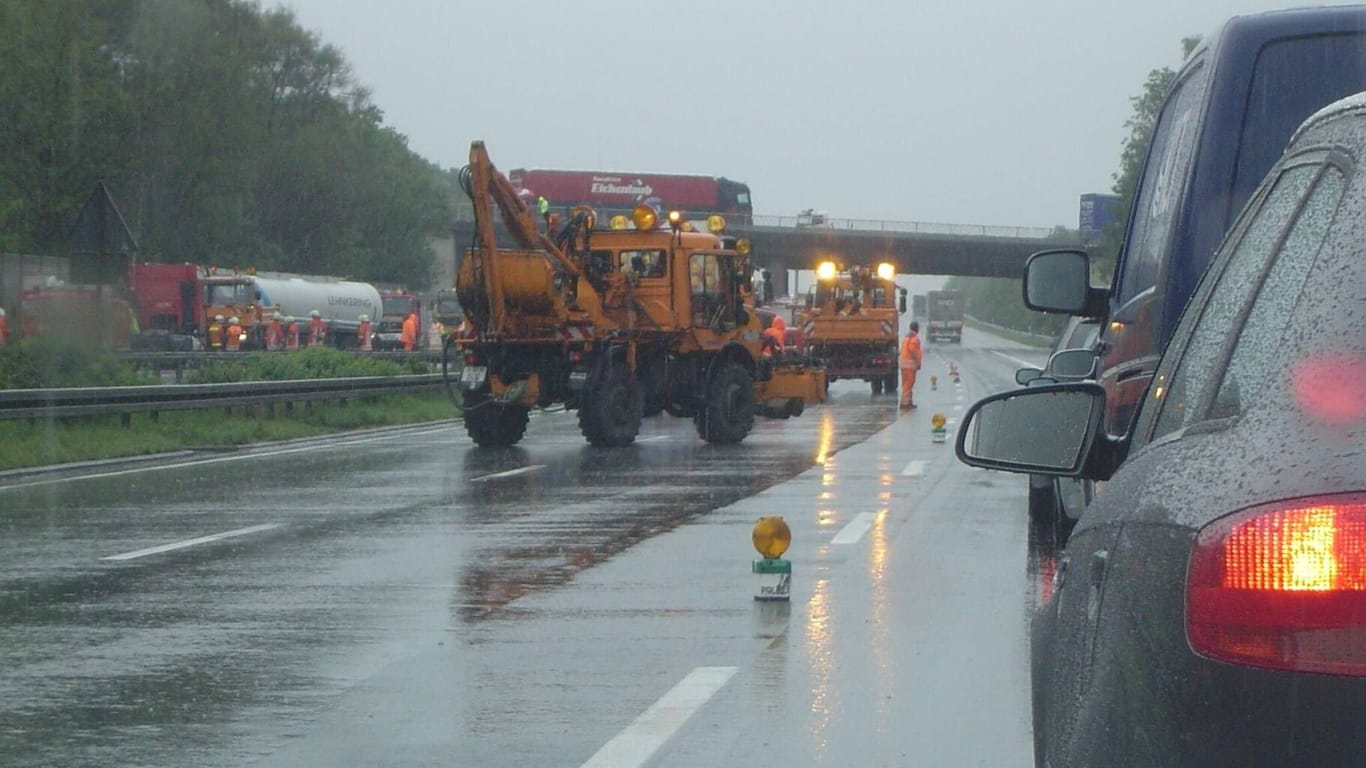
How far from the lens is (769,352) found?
27.8 m

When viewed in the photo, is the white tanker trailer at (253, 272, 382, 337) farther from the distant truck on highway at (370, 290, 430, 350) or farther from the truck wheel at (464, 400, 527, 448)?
the truck wheel at (464, 400, 527, 448)

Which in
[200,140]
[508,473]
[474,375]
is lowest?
[508,473]

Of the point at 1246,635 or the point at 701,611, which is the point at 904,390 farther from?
the point at 1246,635

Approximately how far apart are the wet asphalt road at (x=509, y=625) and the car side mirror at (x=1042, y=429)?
242cm

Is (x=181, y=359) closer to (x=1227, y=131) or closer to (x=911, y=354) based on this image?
(x=911, y=354)

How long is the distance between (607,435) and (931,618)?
47.0 ft

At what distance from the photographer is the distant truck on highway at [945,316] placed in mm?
126062

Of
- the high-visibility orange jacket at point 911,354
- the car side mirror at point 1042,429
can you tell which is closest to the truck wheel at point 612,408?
the high-visibility orange jacket at point 911,354

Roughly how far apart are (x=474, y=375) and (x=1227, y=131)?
18702 mm

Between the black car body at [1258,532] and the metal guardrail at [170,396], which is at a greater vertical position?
the black car body at [1258,532]

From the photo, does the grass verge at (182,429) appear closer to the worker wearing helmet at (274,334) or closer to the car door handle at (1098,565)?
the car door handle at (1098,565)

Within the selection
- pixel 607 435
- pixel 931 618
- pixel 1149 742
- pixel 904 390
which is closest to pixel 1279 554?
pixel 1149 742

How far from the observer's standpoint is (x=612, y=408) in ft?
77.1

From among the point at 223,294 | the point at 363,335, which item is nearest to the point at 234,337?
the point at 223,294
